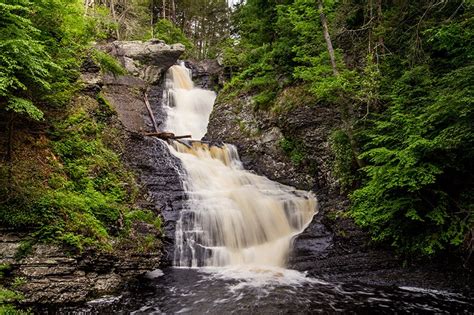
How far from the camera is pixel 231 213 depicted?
33.8ft

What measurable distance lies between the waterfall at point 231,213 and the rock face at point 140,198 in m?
0.55

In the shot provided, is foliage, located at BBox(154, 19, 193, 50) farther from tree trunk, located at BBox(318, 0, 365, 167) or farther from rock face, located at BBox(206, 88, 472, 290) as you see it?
tree trunk, located at BBox(318, 0, 365, 167)

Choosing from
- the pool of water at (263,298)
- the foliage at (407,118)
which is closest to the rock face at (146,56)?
the foliage at (407,118)

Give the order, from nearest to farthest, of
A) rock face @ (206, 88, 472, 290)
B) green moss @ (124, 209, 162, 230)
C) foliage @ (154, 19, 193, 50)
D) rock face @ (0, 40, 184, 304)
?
rock face @ (0, 40, 184, 304), rock face @ (206, 88, 472, 290), green moss @ (124, 209, 162, 230), foliage @ (154, 19, 193, 50)

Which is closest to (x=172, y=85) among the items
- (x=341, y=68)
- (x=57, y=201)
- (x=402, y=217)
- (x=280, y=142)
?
(x=280, y=142)

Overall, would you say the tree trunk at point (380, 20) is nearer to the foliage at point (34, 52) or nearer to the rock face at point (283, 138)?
the rock face at point (283, 138)

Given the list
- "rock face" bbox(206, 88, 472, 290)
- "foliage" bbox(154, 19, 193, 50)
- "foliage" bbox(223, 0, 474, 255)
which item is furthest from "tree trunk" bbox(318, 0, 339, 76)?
"foliage" bbox(154, 19, 193, 50)

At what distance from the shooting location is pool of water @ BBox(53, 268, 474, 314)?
620 centimetres

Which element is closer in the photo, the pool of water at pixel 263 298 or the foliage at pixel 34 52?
the foliage at pixel 34 52

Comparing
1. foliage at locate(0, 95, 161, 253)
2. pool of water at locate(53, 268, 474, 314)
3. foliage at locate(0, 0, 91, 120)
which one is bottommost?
pool of water at locate(53, 268, 474, 314)

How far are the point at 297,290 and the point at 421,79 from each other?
6476mm

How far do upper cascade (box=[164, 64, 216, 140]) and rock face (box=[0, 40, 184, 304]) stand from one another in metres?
0.78

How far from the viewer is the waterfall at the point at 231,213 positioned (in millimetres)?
9172

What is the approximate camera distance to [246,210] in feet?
35.2
